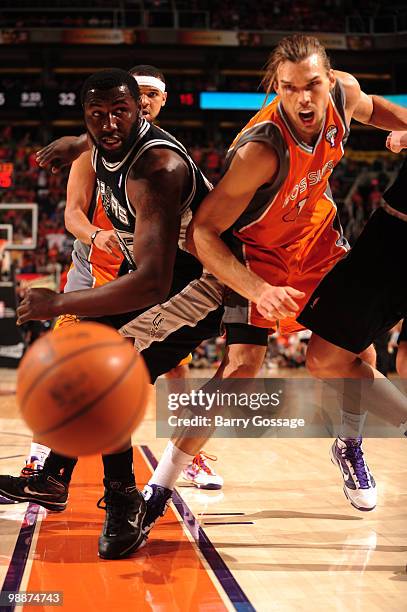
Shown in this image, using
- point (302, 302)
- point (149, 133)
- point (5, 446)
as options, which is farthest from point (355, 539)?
point (5, 446)

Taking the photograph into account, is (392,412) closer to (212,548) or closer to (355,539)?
(355,539)

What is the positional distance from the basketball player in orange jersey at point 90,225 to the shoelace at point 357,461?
0.92m

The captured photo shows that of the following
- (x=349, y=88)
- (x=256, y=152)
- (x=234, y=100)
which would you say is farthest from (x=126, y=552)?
(x=234, y=100)

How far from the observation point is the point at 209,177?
17.6 metres

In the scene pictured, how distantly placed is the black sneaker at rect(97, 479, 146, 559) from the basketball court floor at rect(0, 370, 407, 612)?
5 centimetres

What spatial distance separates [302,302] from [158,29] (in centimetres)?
1709

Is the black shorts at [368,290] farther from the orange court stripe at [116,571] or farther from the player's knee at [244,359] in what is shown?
the orange court stripe at [116,571]

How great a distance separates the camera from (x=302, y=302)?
347 cm

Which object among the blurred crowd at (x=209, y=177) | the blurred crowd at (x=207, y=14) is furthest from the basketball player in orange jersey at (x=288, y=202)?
the blurred crowd at (x=207, y=14)

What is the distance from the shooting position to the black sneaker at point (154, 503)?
10.5 feet

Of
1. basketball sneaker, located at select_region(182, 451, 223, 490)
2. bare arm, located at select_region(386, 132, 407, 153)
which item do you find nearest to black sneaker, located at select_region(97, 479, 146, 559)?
basketball sneaker, located at select_region(182, 451, 223, 490)

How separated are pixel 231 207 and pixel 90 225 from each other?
1277mm

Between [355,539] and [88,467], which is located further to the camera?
[88,467]

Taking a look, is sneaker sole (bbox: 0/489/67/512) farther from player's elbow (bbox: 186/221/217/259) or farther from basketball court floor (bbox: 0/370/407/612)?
player's elbow (bbox: 186/221/217/259)
